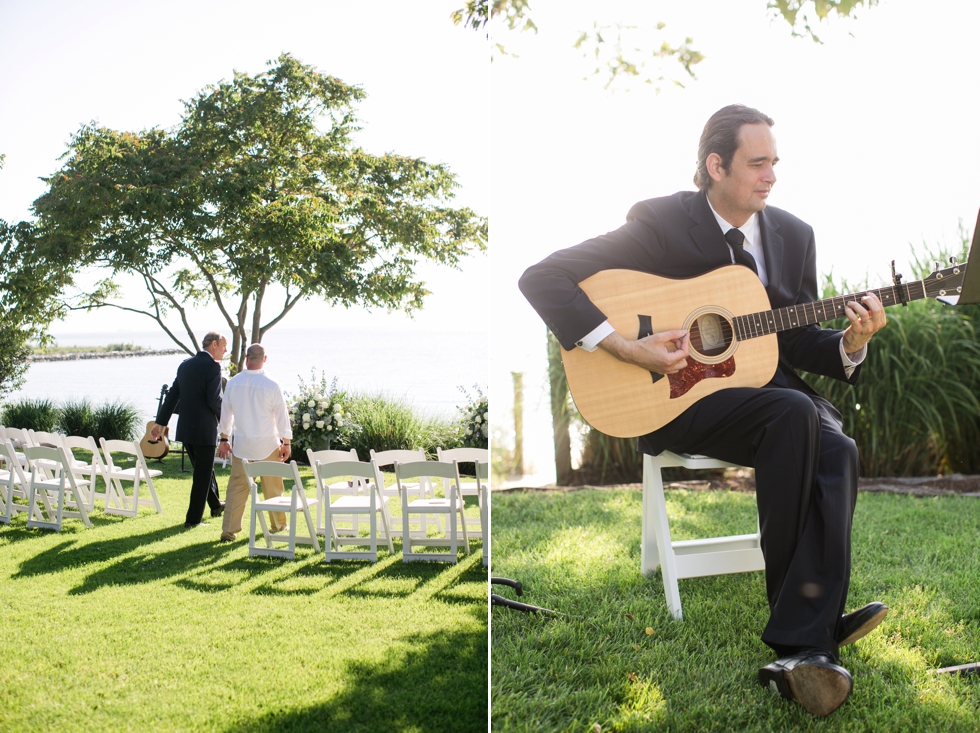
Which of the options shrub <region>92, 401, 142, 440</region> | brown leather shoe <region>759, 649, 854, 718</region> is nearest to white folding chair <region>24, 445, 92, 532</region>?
shrub <region>92, 401, 142, 440</region>

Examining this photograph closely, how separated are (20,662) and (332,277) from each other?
1537 mm

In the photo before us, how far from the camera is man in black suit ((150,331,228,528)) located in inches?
97.8

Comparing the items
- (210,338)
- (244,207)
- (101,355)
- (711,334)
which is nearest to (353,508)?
(210,338)

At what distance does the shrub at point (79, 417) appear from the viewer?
8.52ft

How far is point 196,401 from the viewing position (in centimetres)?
258

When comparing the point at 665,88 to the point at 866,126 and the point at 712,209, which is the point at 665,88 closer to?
the point at 866,126

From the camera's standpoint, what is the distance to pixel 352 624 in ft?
7.68

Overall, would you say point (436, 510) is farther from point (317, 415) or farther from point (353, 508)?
point (317, 415)

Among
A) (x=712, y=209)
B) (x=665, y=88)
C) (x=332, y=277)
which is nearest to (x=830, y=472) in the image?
(x=712, y=209)

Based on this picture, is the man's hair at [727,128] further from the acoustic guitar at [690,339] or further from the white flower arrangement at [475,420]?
the white flower arrangement at [475,420]

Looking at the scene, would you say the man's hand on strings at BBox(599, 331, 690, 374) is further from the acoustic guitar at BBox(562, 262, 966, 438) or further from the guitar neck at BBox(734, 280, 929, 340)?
the guitar neck at BBox(734, 280, 929, 340)

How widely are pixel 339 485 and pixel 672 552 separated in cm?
163

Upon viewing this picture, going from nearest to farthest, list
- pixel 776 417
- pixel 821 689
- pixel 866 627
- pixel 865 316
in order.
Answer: pixel 821 689
pixel 866 627
pixel 776 417
pixel 865 316

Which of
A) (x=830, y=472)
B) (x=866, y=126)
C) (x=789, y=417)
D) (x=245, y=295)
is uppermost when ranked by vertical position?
(x=866, y=126)
